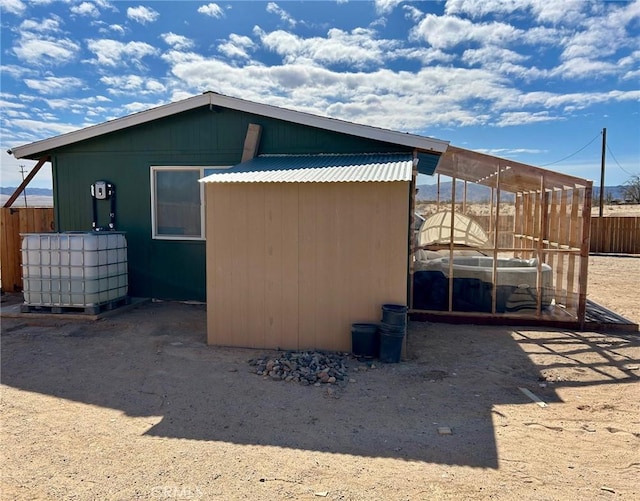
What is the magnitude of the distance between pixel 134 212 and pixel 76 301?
1889 millimetres

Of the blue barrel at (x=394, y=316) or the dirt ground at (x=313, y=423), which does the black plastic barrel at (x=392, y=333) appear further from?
the dirt ground at (x=313, y=423)

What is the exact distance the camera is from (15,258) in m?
8.55

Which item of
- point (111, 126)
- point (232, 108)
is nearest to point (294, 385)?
point (232, 108)

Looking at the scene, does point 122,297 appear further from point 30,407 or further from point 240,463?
point 240,463

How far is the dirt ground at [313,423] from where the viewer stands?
9.11ft

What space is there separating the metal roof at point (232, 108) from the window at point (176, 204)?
0.91 m

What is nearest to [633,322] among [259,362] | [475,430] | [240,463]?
[475,430]

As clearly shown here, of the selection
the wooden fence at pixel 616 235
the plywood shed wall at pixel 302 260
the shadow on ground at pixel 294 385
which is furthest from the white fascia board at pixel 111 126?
the wooden fence at pixel 616 235

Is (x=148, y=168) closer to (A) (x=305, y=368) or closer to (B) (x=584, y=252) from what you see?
(A) (x=305, y=368)

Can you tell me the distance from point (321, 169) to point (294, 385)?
274 centimetres

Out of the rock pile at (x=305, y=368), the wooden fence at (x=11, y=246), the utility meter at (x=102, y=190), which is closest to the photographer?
the rock pile at (x=305, y=368)

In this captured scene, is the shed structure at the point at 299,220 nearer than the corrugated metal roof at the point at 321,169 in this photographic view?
No

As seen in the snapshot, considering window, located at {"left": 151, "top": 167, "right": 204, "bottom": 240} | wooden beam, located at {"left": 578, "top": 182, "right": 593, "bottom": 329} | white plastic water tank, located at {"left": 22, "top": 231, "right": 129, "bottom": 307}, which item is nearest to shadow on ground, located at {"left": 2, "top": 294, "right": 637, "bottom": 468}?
white plastic water tank, located at {"left": 22, "top": 231, "right": 129, "bottom": 307}

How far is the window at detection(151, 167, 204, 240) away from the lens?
753 centimetres
